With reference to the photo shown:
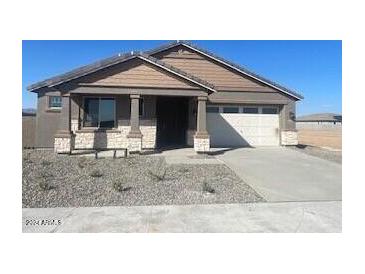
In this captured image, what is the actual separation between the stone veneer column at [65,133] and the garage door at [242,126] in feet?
23.7

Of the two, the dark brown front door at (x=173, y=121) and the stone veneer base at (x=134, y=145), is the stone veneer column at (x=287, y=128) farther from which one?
the stone veneer base at (x=134, y=145)

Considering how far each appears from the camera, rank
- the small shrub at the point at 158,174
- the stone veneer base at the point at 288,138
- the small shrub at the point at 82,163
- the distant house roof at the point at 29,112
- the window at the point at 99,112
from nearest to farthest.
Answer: the small shrub at the point at 158,174, the small shrub at the point at 82,163, the window at the point at 99,112, the stone veneer base at the point at 288,138, the distant house roof at the point at 29,112

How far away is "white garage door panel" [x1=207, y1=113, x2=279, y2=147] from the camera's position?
55.3 feet

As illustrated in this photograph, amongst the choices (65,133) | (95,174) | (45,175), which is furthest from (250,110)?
(45,175)

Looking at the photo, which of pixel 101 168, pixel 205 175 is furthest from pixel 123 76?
pixel 205 175

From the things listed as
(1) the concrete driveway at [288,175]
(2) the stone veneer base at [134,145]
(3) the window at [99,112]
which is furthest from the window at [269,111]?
(3) the window at [99,112]

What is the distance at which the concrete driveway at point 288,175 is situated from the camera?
7.55 m

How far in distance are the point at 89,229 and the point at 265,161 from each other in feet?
26.8

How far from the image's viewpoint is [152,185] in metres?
8.05

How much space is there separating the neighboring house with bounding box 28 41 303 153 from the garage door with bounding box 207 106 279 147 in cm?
5

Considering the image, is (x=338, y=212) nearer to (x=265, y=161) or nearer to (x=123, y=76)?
(x=265, y=161)

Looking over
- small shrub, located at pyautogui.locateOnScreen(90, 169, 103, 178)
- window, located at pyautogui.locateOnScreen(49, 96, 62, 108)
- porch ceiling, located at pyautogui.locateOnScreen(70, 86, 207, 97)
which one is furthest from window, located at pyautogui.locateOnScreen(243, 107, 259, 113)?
small shrub, located at pyautogui.locateOnScreen(90, 169, 103, 178)

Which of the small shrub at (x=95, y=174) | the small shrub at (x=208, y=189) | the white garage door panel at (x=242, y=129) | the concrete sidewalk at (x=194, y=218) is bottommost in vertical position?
the concrete sidewalk at (x=194, y=218)

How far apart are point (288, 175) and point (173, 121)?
887cm
